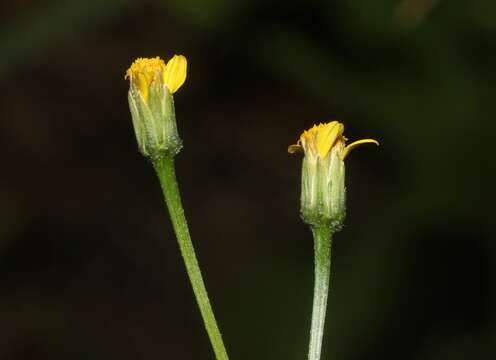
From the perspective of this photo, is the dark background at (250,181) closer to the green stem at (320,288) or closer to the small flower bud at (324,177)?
the small flower bud at (324,177)

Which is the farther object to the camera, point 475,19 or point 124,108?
point 124,108

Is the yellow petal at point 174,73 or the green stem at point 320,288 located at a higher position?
the yellow petal at point 174,73

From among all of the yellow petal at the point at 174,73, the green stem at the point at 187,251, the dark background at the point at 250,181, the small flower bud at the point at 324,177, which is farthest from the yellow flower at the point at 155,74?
the dark background at the point at 250,181

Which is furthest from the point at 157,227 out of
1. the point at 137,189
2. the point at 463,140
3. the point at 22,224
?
the point at 463,140

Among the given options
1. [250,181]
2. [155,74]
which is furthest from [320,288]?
[250,181]

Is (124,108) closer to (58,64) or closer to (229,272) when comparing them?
(58,64)

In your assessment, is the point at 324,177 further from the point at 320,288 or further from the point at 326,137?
the point at 320,288

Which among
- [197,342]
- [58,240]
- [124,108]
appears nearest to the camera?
[197,342]

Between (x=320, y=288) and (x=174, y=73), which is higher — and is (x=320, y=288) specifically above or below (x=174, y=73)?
below
